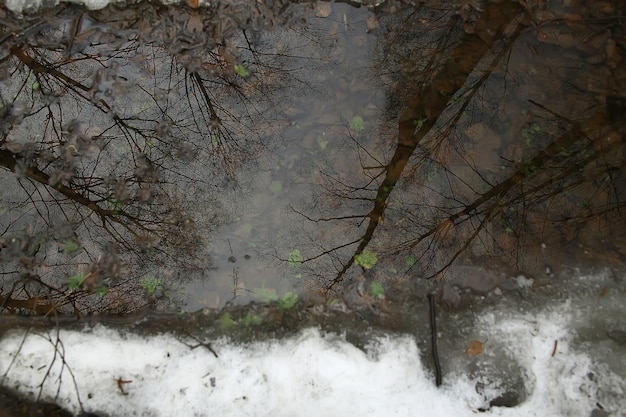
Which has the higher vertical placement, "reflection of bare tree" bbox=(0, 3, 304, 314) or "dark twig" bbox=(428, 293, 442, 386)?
"reflection of bare tree" bbox=(0, 3, 304, 314)

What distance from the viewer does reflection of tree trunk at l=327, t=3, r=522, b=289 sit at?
2.90 meters

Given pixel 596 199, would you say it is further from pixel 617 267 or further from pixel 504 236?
pixel 504 236

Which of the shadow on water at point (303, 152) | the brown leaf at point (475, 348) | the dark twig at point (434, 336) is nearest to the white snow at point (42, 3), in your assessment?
the shadow on water at point (303, 152)

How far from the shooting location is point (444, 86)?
9.89ft

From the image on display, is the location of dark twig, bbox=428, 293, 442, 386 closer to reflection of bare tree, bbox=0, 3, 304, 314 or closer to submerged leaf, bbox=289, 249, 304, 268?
submerged leaf, bbox=289, 249, 304, 268

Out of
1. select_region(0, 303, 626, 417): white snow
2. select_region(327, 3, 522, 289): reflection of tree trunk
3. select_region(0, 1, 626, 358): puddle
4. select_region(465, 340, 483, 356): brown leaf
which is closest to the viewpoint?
select_region(0, 303, 626, 417): white snow

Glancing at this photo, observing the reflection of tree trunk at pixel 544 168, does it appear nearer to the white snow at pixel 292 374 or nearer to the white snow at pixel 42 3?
the white snow at pixel 292 374

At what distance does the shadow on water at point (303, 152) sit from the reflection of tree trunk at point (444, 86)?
14mm

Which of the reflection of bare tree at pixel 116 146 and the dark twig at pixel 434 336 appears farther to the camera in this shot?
the reflection of bare tree at pixel 116 146

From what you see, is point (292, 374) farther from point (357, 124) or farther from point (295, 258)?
point (357, 124)

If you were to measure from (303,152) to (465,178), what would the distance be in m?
1.13

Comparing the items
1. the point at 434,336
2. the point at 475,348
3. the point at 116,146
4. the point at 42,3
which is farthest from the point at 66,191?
the point at 475,348

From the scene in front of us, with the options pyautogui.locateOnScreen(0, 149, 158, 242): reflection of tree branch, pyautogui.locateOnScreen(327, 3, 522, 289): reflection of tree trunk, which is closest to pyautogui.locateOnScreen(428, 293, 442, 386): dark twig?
pyautogui.locateOnScreen(327, 3, 522, 289): reflection of tree trunk

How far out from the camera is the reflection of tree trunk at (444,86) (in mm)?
2902
